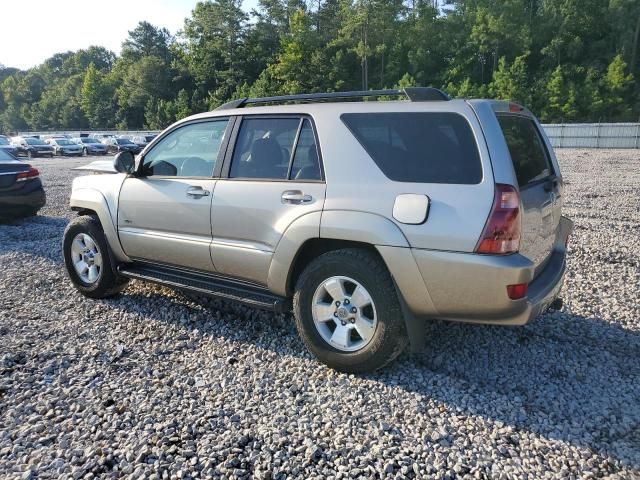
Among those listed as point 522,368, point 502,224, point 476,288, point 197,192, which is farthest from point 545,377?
point 197,192

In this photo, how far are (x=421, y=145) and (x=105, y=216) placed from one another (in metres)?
3.15

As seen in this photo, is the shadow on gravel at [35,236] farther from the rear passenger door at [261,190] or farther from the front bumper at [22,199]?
the rear passenger door at [261,190]

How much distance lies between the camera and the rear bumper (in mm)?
3000

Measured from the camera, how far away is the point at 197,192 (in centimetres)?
419

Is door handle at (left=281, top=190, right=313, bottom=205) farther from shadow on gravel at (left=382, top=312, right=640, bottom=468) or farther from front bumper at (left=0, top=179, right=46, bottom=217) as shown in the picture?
front bumper at (left=0, top=179, right=46, bottom=217)

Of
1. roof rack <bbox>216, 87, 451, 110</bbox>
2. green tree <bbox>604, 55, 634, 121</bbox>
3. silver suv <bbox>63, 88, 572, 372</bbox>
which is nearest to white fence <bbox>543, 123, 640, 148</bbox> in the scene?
green tree <bbox>604, 55, 634, 121</bbox>

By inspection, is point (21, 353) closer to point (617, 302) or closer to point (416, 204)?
point (416, 204)

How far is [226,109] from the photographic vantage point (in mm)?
4371

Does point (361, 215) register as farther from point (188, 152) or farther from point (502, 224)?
point (188, 152)

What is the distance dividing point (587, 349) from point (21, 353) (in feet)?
14.5

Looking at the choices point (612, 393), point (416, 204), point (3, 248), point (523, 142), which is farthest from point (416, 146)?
point (3, 248)

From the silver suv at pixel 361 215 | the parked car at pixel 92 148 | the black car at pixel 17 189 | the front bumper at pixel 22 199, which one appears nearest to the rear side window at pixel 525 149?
the silver suv at pixel 361 215

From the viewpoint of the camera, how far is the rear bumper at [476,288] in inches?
118

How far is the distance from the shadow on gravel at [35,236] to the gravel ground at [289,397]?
2532mm
